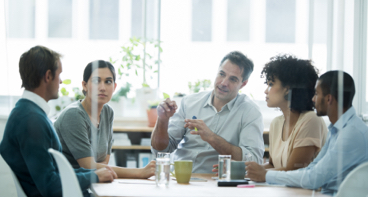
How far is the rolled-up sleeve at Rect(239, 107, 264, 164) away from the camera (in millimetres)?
1738

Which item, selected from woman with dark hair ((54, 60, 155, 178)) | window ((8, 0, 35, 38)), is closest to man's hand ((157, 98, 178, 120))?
woman with dark hair ((54, 60, 155, 178))

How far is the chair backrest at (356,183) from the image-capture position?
1.32m

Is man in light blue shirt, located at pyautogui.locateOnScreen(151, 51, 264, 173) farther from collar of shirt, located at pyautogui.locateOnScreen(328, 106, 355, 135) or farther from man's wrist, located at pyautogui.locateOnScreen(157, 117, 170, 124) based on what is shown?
collar of shirt, located at pyautogui.locateOnScreen(328, 106, 355, 135)

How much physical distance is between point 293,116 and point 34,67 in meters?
1.18

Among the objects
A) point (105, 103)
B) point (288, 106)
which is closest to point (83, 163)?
point (105, 103)

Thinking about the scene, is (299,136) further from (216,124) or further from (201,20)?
(201,20)

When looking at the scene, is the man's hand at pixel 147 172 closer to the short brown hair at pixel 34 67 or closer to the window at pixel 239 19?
the short brown hair at pixel 34 67

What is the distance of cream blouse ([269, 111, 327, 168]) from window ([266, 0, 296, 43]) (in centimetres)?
41

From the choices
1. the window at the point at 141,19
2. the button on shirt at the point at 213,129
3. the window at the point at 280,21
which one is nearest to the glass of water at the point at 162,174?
the button on shirt at the point at 213,129

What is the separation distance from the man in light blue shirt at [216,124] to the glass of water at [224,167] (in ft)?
0.58

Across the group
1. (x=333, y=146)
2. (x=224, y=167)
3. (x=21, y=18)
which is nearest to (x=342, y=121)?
(x=333, y=146)

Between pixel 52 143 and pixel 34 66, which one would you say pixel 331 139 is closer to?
pixel 52 143

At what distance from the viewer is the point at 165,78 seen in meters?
1.79

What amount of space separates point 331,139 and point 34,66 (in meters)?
1.31
